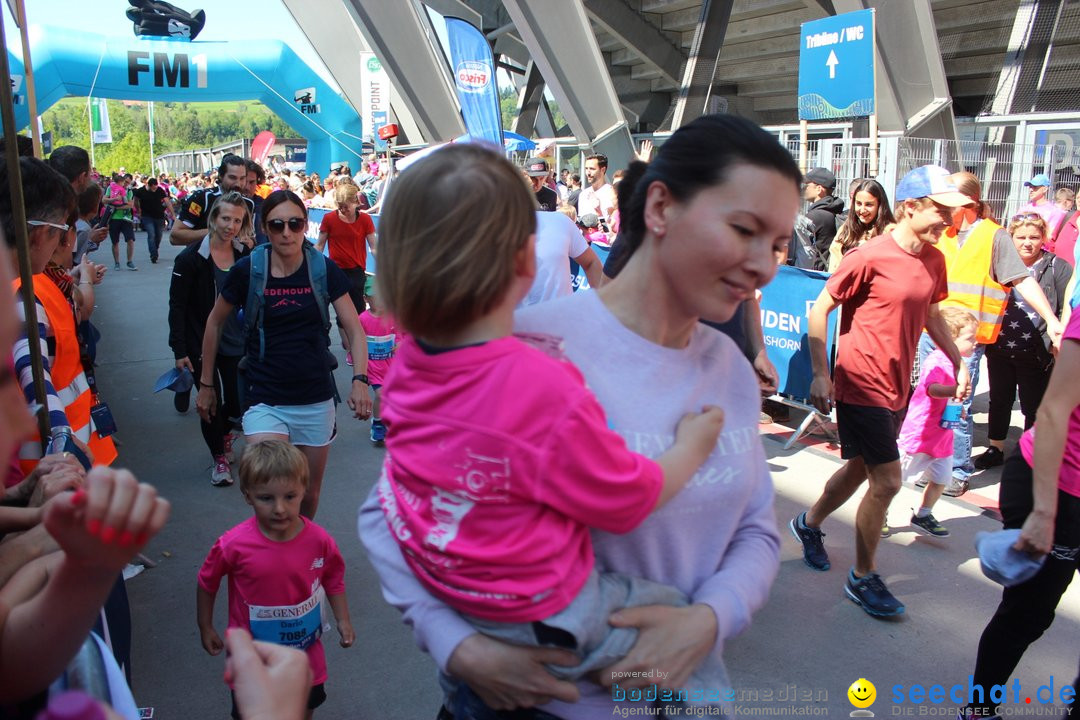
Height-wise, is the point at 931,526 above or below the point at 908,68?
below

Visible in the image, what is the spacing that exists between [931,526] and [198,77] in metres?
22.3

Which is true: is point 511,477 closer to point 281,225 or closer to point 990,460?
point 281,225

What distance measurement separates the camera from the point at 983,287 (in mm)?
5641

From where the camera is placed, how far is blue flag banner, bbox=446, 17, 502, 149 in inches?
444

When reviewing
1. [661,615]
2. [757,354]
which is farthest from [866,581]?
[661,615]

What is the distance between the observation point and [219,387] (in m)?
6.35

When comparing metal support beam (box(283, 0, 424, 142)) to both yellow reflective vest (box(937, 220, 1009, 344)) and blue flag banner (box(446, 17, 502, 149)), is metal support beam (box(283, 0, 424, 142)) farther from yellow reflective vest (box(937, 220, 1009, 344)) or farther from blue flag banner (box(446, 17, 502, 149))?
yellow reflective vest (box(937, 220, 1009, 344))

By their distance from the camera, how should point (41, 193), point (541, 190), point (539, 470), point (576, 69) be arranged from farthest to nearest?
point (576, 69) → point (541, 190) → point (41, 193) → point (539, 470)

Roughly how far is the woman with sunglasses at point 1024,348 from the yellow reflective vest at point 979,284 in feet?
0.86

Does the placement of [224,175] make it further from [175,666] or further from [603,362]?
[603,362]

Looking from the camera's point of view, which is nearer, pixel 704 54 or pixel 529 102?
pixel 704 54

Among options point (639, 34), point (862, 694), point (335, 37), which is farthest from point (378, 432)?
point (335, 37)

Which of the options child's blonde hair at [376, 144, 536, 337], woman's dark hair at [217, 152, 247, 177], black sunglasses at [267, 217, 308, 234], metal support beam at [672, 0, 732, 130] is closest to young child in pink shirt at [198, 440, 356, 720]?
black sunglasses at [267, 217, 308, 234]

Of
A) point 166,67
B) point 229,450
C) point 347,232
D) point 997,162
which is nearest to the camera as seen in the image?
point 229,450
